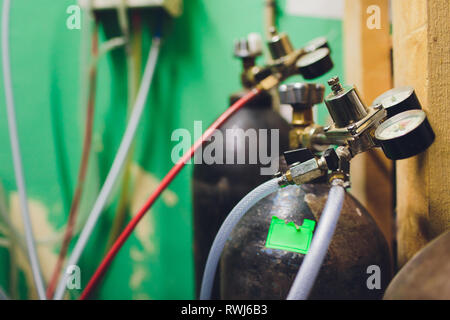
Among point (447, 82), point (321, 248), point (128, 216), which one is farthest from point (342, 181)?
point (128, 216)

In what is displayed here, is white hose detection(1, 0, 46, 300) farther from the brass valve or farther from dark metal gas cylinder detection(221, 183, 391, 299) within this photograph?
the brass valve

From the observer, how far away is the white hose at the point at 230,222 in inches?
18.3

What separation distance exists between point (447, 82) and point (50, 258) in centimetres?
105

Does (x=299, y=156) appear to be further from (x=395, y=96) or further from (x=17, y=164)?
(x=17, y=164)

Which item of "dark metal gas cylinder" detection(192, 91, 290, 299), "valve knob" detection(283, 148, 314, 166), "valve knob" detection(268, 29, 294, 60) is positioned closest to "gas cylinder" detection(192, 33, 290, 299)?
"dark metal gas cylinder" detection(192, 91, 290, 299)

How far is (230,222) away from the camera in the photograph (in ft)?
1.61

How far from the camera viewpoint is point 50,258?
98 cm

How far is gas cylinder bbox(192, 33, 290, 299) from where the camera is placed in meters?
0.72

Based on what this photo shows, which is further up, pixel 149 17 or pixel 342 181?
pixel 149 17

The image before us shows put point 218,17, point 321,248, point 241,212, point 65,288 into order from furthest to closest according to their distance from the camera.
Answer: point 218,17
point 65,288
point 241,212
point 321,248

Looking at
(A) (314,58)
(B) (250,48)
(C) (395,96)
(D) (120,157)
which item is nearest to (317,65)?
(A) (314,58)

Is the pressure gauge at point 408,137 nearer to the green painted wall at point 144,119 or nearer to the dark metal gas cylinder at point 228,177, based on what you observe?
the dark metal gas cylinder at point 228,177

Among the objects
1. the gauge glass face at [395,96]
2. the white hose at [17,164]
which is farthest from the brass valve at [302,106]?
the white hose at [17,164]
